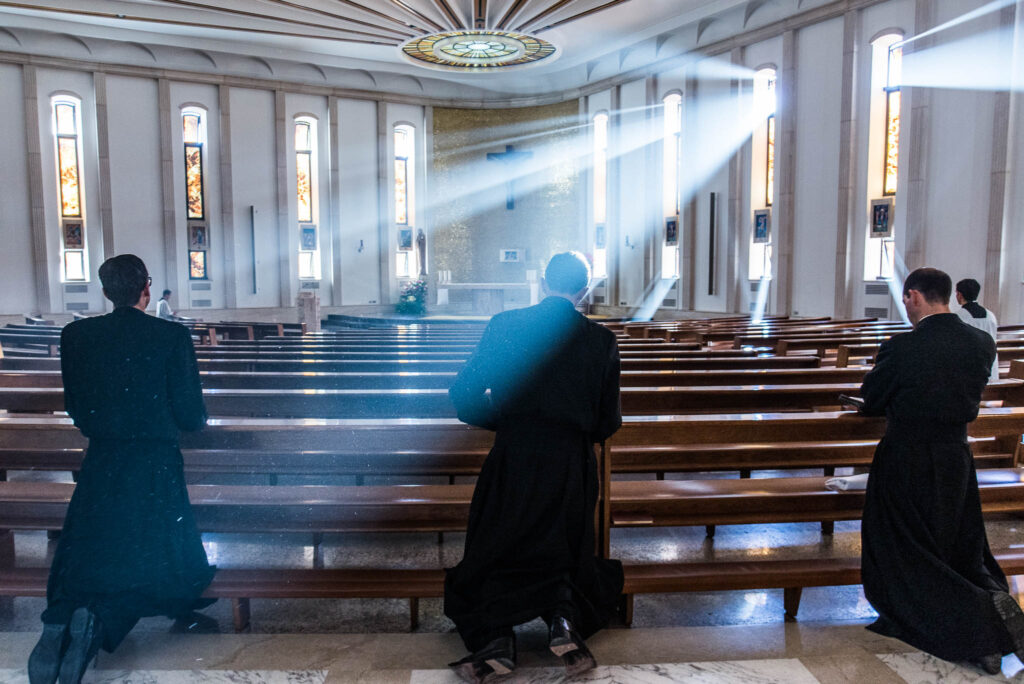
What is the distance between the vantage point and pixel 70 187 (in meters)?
16.1

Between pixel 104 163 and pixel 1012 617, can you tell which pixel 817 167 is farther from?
pixel 104 163

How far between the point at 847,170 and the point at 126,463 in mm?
13368

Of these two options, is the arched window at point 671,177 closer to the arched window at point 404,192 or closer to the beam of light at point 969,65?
the beam of light at point 969,65

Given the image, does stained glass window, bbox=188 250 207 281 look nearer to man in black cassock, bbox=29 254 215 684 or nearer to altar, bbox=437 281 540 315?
altar, bbox=437 281 540 315

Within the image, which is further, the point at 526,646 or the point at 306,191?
the point at 306,191

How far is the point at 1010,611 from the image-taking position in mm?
2299

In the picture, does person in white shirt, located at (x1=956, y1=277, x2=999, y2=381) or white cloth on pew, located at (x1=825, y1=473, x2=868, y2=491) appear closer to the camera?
white cloth on pew, located at (x1=825, y1=473, x2=868, y2=491)

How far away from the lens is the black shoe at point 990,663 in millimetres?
2262

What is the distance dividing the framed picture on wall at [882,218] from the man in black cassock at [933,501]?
11451 millimetres

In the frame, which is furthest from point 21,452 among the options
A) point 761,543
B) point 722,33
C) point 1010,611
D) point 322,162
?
point 322,162

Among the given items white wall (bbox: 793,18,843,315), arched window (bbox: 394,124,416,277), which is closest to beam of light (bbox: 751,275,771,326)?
white wall (bbox: 793,18,843,315)

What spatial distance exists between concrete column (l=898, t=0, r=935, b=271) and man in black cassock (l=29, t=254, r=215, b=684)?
12.0 m

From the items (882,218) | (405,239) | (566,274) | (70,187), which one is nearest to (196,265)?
(70,187)

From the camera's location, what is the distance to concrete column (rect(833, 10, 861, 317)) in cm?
1290
